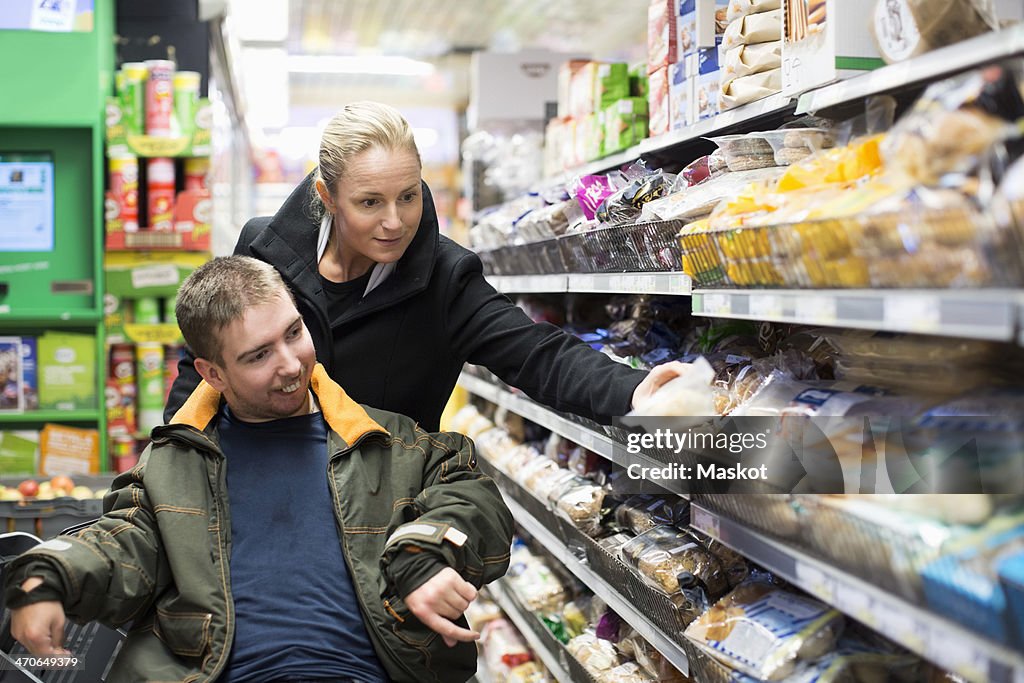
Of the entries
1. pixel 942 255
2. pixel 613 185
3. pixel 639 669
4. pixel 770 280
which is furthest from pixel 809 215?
pixel 639 669

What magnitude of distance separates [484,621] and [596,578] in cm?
155

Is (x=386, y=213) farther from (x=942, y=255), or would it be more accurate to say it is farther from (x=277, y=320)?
(x=942, y=255)

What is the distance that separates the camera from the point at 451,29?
10953mm

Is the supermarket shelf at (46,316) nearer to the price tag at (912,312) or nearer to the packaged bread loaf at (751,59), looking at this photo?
the packaged bread loaf at (751,59)

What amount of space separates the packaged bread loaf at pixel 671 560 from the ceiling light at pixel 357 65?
403 inches

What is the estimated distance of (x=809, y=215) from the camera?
1624 millimetres

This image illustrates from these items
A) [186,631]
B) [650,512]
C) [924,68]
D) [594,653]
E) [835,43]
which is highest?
[835,43]

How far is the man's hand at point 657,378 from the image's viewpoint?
2.06 metres

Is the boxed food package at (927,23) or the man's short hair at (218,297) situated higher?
the boxed food package at (927,23)

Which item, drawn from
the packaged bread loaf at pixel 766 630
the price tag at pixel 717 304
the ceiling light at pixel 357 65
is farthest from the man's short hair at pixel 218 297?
the ceiling light at pixel 357 65

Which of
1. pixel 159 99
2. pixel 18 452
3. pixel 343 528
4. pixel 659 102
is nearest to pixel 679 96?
pixel 659 102

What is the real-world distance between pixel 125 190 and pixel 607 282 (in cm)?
289

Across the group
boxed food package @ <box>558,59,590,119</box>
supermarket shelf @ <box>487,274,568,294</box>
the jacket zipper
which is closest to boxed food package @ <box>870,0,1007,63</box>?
the jacket zipper

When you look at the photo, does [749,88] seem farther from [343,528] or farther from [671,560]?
[343,528]
